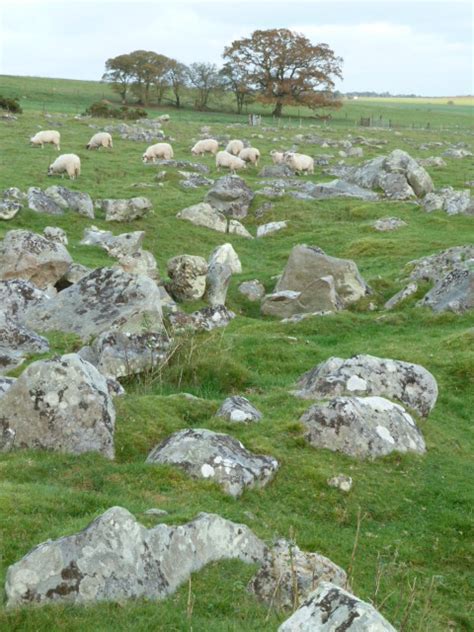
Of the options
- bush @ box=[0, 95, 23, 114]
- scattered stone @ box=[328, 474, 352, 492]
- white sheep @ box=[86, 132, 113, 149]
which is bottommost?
scattered stone @ box=[328, 474, 352, 492]

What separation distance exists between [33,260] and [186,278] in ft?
15.3

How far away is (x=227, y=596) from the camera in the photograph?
8195 mm

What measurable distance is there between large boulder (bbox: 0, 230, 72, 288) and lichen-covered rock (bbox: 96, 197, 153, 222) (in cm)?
903

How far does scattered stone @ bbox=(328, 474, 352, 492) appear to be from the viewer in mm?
12203

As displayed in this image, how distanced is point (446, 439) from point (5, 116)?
55.1 m

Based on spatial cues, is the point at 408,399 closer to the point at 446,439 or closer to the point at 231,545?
the point at 446,439

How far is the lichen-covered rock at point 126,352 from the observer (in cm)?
1664

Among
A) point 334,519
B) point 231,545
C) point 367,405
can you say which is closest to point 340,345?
point 367,405

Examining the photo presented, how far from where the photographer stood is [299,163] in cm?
4959

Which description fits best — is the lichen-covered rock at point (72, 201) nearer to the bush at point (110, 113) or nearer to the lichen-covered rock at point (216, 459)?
the lichen-covered rock at point (216, 459)

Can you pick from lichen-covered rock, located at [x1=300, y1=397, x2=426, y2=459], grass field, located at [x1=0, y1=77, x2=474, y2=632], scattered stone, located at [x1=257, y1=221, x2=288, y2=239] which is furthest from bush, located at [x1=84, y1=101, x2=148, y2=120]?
lichen-covered rock, located at [x1=300, y1=397, x2=426, y2=459]

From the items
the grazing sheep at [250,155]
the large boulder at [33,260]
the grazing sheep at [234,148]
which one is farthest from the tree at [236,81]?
the large boulder at [33,260]

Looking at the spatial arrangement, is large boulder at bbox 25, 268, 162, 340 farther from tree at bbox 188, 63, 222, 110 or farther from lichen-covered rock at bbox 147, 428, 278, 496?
tree at bbox 188, 63, 222, 110

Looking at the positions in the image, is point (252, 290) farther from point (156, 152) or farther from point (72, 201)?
point (156, 152)
